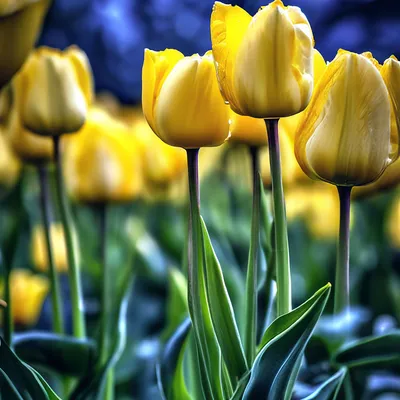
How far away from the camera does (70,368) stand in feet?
1.70

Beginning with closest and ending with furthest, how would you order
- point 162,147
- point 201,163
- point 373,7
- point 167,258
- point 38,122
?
point 38,122
point 162,147
point 167,258
point 201,163
point 373,7

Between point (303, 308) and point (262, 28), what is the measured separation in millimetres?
138

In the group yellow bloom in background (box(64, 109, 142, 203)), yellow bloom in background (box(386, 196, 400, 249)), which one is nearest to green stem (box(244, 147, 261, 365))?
yellow bloom in background (box(64, 109, 142, 203))

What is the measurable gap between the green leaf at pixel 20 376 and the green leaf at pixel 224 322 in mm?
103

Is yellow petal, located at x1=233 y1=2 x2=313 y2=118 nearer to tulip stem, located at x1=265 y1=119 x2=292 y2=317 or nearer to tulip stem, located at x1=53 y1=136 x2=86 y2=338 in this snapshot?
tulip stem, located at x1=265 y1=119 x2=292 y2=317

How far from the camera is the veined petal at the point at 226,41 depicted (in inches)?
12.6

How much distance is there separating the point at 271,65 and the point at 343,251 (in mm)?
111

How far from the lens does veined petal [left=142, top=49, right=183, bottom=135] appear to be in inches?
13.5

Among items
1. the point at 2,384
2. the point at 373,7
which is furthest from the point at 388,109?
the point at 373,7

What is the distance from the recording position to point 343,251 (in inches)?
14.0

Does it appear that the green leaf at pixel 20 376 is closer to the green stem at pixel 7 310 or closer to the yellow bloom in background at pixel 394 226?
Answer: the green stem at pixel 7 310

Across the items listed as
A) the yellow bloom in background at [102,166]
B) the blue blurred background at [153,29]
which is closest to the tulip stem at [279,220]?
the yellow bloom in background at [102,166]

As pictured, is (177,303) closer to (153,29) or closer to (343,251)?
(343,251)

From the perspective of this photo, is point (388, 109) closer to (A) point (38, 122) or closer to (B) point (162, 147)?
(A) point (38, 122)
